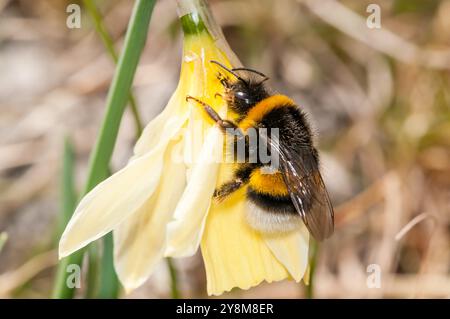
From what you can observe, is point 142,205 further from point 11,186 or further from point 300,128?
point 11,186

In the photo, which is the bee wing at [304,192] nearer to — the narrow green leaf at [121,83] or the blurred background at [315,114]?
the narrow green leaf at [121,83]

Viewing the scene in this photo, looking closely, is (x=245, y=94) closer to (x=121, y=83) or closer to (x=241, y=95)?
(x=241, y=95)

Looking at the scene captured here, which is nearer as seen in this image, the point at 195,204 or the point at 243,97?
the point at 195,204

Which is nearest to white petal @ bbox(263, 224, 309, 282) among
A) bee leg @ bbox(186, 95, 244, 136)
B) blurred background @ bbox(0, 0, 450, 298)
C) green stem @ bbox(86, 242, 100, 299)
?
bee leg @ bbox(186, 95, 244, 136)

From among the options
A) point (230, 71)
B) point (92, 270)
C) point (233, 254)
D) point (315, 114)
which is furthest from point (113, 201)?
point (315, 114)
